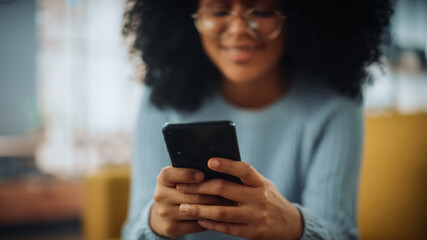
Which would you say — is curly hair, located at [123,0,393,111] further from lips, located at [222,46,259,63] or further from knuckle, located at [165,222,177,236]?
knuckle, located at [165,222,177,236]

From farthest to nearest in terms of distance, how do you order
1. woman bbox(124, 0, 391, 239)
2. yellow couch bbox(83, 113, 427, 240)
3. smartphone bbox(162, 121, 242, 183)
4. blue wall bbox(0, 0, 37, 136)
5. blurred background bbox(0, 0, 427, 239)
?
blue wall bbox(0, 0, 37, 136)
blurred background bbox(0, 0, 427, 239)
yellow couch bbox(83, 113, 427, 240)
woman bbox(124, 0, 391, 239)
smartphone bbox(162, 121, 242, 183)

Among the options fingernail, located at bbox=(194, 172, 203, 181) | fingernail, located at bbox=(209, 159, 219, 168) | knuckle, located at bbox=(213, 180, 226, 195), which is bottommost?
knuckle, located at bbox=(213, 180, 226, 195)

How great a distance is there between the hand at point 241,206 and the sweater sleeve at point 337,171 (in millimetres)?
191

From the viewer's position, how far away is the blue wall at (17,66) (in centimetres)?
250

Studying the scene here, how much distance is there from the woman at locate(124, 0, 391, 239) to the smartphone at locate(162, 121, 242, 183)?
0.16 m

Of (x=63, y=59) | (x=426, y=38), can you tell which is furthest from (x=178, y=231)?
(x=426, y=38)

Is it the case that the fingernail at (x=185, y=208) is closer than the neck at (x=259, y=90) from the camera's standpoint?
Yes

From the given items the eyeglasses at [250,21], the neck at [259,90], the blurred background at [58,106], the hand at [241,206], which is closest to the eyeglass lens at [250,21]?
the eyeglasses at [250,21]

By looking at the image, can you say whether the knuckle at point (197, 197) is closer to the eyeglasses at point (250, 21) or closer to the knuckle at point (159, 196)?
the knuckle at point (159, 196)

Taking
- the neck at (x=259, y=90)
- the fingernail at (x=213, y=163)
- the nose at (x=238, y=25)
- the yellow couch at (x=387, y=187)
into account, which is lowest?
the yellow couch at (x=387, y=187)

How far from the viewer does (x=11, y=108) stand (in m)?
2.54

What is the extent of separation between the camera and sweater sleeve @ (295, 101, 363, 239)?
2.19ft

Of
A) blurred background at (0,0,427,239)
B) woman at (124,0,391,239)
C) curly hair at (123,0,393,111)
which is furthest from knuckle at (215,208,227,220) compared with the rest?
blurred background at (0,0,427,239)

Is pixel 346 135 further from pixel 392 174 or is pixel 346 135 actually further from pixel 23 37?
pixel 23 37
